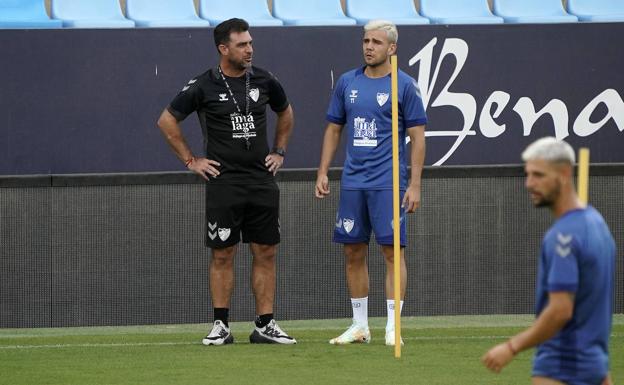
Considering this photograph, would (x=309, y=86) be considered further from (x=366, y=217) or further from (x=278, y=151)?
(x=366, y=217)

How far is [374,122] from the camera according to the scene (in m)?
8.54

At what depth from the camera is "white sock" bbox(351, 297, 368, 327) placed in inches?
342

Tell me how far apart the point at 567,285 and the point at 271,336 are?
15.0 ft

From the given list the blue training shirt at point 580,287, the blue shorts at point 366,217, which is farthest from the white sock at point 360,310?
the blue training shirt at point 580,287

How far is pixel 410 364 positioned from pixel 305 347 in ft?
3.27

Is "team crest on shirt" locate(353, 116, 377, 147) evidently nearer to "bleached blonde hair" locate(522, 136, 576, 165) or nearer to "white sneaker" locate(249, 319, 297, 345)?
"white sneaker" locate(249, 319, 297, 345)

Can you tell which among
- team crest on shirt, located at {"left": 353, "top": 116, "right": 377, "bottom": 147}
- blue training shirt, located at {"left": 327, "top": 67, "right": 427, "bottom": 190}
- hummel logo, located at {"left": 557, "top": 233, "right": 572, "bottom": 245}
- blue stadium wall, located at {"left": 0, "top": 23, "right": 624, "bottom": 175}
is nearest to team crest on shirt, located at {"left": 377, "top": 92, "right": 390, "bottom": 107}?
blue training shirt, located at {"left": 327, "top": 67, "right": 427, "bottom": 190}

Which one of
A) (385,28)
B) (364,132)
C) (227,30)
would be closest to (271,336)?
(364,132)

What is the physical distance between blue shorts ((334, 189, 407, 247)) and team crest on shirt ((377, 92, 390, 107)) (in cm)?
52

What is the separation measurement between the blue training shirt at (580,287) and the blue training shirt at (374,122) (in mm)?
3989

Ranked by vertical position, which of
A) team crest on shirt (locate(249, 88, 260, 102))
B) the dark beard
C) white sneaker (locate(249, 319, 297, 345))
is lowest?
white sneaker (locate(249, 319, 297, 345))

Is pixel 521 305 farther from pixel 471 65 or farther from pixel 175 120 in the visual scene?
pixel 175 120

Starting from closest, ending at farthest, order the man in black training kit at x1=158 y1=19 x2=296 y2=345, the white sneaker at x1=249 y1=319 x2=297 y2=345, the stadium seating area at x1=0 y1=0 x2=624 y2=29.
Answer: the man in black training kit at x1=158 y1=19 x2=296 y2=345, the white sneaker at x1=249 y1=319 x2=297 y2=345, the stadium seating area at x1=0 y1=0 x2=624 y2=29

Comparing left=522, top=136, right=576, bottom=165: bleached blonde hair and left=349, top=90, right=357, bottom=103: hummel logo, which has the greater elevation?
left=349, top=90, right=357, bottom=103: hummel logo
